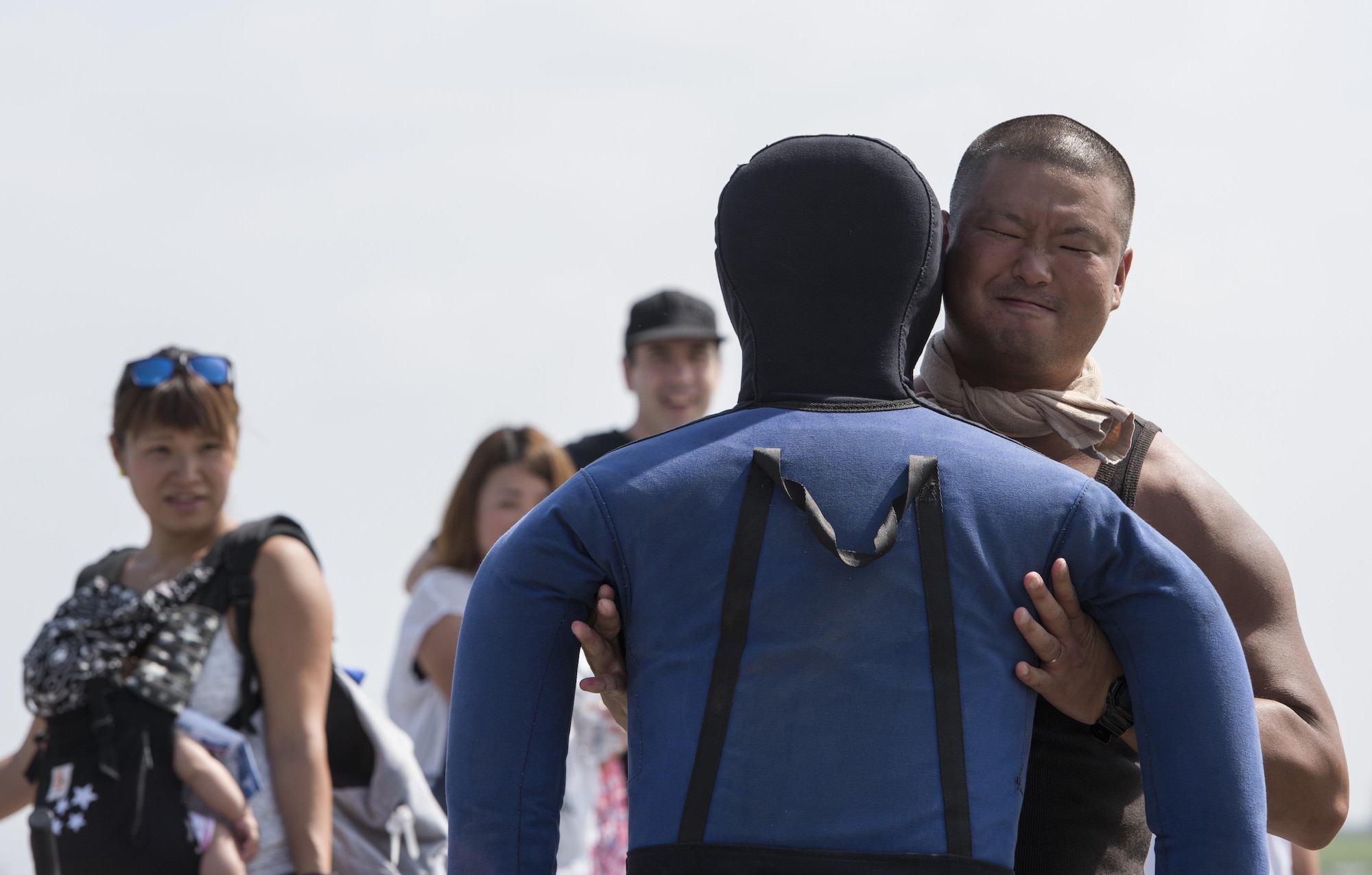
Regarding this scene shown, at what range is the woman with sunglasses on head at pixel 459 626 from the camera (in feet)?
16.5

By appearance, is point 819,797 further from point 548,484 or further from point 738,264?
point 548,484

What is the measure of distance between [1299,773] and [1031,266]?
0.87m

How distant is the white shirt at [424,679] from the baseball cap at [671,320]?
144 cm

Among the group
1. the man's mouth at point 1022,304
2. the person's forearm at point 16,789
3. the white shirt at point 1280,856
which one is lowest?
the white shirt at point 1280,856

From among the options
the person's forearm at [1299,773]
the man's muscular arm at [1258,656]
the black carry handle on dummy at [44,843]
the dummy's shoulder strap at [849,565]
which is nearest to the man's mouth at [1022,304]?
the man's muscular arm at [1258,656]

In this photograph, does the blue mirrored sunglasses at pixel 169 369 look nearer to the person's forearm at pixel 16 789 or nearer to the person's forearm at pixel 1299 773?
the person's forearm at pixel 16 789

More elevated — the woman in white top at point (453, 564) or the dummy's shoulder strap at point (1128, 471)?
the dummy's shoulder strap at point (1128, 471)

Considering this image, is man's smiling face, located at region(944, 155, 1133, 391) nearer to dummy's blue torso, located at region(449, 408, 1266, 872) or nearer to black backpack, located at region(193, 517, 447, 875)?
dummy's blue torso, located at region(449, 408, 1266, 872)

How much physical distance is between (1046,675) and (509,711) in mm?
738

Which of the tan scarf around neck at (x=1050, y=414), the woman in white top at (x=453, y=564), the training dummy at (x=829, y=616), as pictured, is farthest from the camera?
the woman in white top at (x=453, y=564)

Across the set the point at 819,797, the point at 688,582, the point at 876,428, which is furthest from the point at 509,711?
the point at 876,428

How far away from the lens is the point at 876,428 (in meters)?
2.09

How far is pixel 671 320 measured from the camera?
247 inches

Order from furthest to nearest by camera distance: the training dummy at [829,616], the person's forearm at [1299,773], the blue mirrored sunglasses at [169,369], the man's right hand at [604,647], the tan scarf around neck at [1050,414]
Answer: the blue mirrored sunglasses at [169,369]
the tan scarf around neck at [1050,414]
the person's forearm at [1299,773]
the man's right hand at [604,647]
the training dummy at [829,616]
